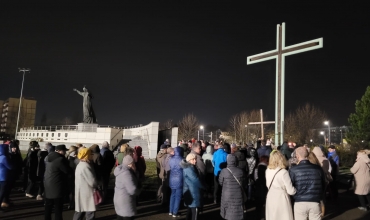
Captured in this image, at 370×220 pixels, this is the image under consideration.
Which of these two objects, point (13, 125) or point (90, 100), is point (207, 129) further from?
point (90, 100)

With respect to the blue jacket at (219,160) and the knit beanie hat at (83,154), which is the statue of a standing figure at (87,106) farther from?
the knit beanie hat at (83,154)

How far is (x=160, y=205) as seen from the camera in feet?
27.7

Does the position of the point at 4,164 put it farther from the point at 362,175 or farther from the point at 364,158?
the point at 364,158

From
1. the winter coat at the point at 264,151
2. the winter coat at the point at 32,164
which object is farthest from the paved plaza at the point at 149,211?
the winter coat at the point at 264,151

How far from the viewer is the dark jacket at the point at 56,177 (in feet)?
18.7

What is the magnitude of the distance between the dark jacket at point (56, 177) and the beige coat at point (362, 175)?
779cm

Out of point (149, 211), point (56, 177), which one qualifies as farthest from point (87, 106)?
point (56, 177)

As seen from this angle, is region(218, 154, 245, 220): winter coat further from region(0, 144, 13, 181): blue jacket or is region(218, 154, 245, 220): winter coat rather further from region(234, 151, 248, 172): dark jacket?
region(0, 144, 13, 181): blue jacket

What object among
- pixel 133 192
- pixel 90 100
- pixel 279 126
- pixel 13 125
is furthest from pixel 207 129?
pixel 133 192

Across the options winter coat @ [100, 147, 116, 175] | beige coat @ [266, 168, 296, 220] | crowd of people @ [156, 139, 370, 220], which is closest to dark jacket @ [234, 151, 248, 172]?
crowd of people @ [156, 139, 370, 220]

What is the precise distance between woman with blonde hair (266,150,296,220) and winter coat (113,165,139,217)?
7.66 feet

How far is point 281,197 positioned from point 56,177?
4.36 m

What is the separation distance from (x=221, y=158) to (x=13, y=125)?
90.5m

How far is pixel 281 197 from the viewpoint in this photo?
4.72 meters
